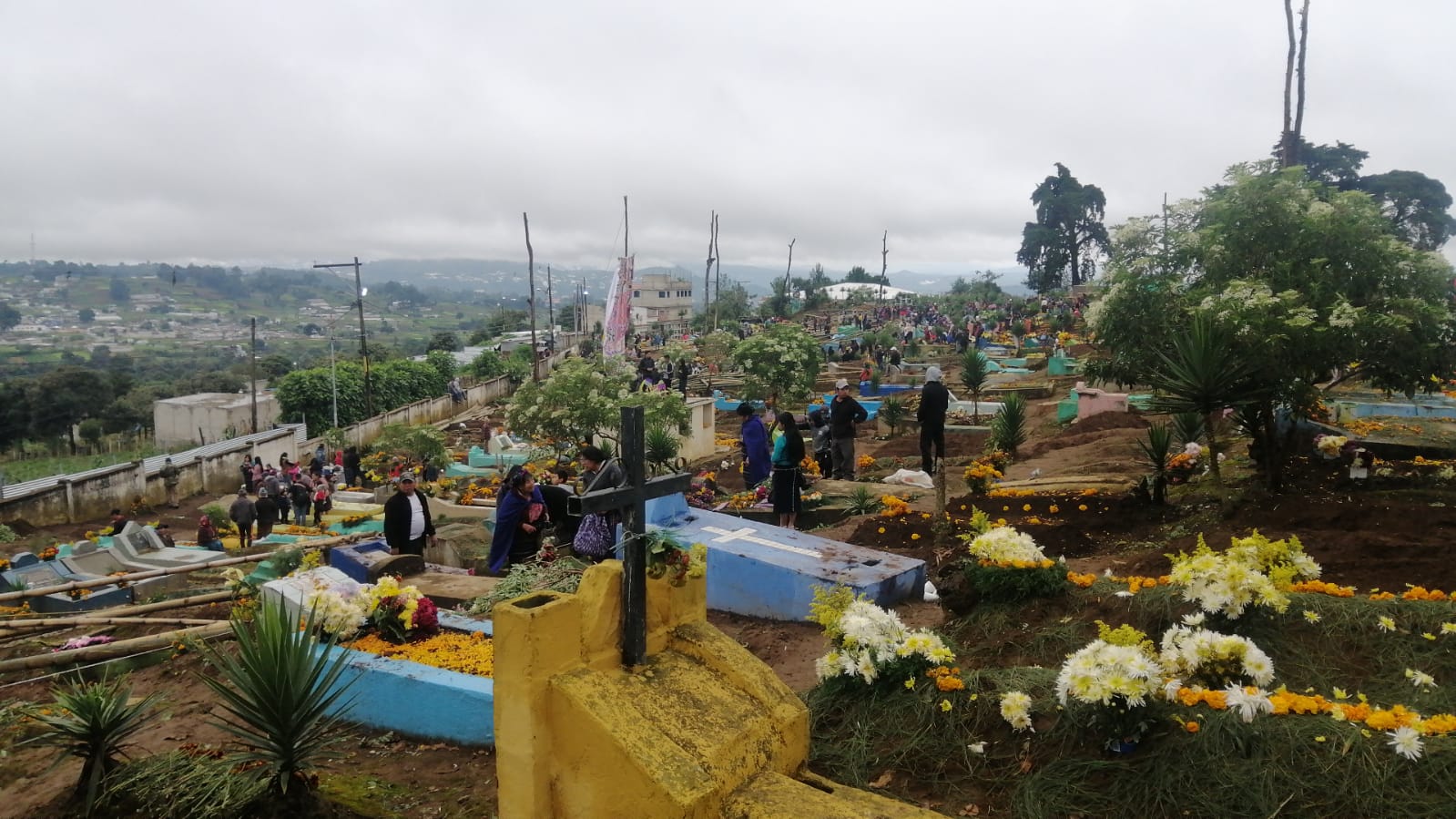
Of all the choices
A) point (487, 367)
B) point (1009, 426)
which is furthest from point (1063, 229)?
point (1009, 426)

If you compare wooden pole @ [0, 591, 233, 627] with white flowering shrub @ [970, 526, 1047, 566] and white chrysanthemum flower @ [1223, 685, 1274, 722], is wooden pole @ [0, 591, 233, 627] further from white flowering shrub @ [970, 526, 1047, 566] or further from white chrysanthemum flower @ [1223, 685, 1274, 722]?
white chrysanthemum flower @ [1223, 685, 1274, 722]

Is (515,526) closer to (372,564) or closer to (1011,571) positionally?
(372,564)

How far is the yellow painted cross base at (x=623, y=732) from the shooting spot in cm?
328

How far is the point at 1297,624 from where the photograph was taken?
4.94 meters

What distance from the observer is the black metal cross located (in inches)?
146

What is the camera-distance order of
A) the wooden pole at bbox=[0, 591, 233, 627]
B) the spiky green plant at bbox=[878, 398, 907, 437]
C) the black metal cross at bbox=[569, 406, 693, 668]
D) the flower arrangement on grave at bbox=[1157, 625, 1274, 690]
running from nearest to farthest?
1. the black metal cross at bbox=[569, 406, 693, 668]
2. the flower arrangement on grave at bbox=[1157, 625, 1274, 690]
3. the wooden pole at bbox=[0, 591, 233, 627]
4. the spiky green plant at bbox=[878, 398, 907, 437]

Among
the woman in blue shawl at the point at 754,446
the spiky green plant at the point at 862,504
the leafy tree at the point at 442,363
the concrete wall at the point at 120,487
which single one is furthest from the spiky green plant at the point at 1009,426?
the leafy tree at the point at 442,363

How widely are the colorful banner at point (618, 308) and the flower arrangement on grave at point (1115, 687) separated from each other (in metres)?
22.5

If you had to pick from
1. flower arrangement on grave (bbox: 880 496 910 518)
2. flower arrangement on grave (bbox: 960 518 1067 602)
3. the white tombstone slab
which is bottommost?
flower arrangement on grave (bbox: 880 496 910 518)

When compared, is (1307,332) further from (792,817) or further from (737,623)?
(792,817)

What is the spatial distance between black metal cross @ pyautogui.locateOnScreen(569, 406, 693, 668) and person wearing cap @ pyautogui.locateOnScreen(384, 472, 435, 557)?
16.2 ft

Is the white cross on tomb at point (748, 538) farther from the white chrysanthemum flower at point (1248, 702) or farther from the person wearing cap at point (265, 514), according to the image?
the person wearing cap at point (265, 514)

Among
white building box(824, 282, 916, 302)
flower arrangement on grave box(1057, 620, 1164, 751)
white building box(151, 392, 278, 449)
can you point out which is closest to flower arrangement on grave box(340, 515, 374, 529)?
flower arrangement on grave box(1057, 620, 1164, 751)

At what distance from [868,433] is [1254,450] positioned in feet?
40.8
